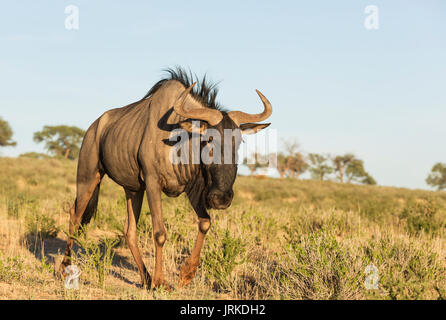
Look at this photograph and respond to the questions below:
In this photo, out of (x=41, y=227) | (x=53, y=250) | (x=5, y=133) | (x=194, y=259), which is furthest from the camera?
(x=5, y=133)

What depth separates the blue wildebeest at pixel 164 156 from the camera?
4.42 metres

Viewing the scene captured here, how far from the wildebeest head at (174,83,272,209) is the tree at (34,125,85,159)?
46304 millimetres

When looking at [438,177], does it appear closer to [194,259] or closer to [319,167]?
[319,167]

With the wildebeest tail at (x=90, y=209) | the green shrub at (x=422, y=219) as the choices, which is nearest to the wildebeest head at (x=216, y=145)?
the wildebeest tail at (x=90, y=209)

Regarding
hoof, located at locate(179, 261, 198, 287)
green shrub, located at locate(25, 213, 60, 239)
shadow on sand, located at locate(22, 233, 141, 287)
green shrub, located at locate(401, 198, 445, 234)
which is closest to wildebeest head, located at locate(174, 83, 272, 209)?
hoof, located at locate(179, 261, 198, 287)

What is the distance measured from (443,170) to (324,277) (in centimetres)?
5789

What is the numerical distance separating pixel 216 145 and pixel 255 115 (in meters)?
0.73

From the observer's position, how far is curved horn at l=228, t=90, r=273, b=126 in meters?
4.73

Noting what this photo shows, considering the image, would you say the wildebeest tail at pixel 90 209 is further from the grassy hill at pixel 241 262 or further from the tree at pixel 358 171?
the tree at pixel 358 171

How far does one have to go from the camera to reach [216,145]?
440cm

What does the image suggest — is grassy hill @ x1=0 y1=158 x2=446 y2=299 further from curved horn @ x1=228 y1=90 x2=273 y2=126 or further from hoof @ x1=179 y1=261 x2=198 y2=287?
curved horn @ x1=228 y1=90 x2=273 y2=126

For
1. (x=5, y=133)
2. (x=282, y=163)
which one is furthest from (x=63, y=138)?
(x=282, y=163)
